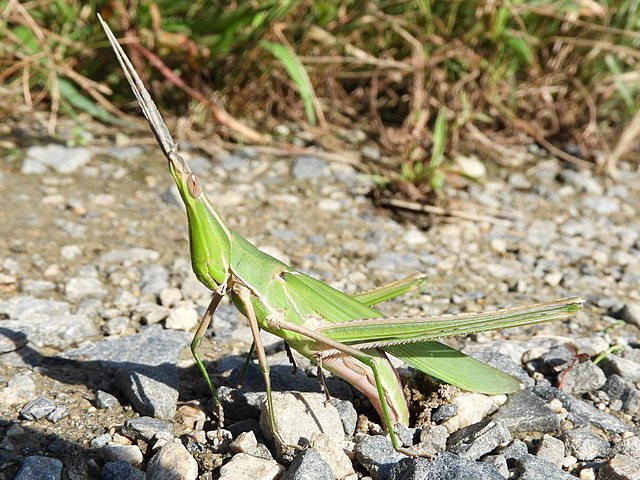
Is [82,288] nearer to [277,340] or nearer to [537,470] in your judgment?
[277,340]

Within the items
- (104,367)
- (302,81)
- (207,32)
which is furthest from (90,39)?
(104,367)

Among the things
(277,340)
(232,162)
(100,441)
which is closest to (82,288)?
(277,340)

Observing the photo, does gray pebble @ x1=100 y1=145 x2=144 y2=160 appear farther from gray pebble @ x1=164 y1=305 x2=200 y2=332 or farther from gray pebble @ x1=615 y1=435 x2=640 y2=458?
gray pebble @ x1=615 y1=435 x2=640 y2=458

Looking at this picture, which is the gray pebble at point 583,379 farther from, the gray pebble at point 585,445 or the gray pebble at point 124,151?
the gray pebble at point 124,151

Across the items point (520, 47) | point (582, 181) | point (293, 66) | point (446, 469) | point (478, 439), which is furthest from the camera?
point (582, 181)

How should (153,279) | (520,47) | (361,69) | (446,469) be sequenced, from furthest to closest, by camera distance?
(361,69), (520,47), (153,279), (446,469)

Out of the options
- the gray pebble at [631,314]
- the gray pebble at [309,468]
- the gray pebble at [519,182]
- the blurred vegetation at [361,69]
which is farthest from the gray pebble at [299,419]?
the gray pebble at [519,182]

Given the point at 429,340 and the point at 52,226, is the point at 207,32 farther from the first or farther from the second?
the point at 429,340

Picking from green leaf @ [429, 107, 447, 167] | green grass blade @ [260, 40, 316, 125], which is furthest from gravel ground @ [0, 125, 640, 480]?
green grass blade @ [260, 40, 316, 125]
